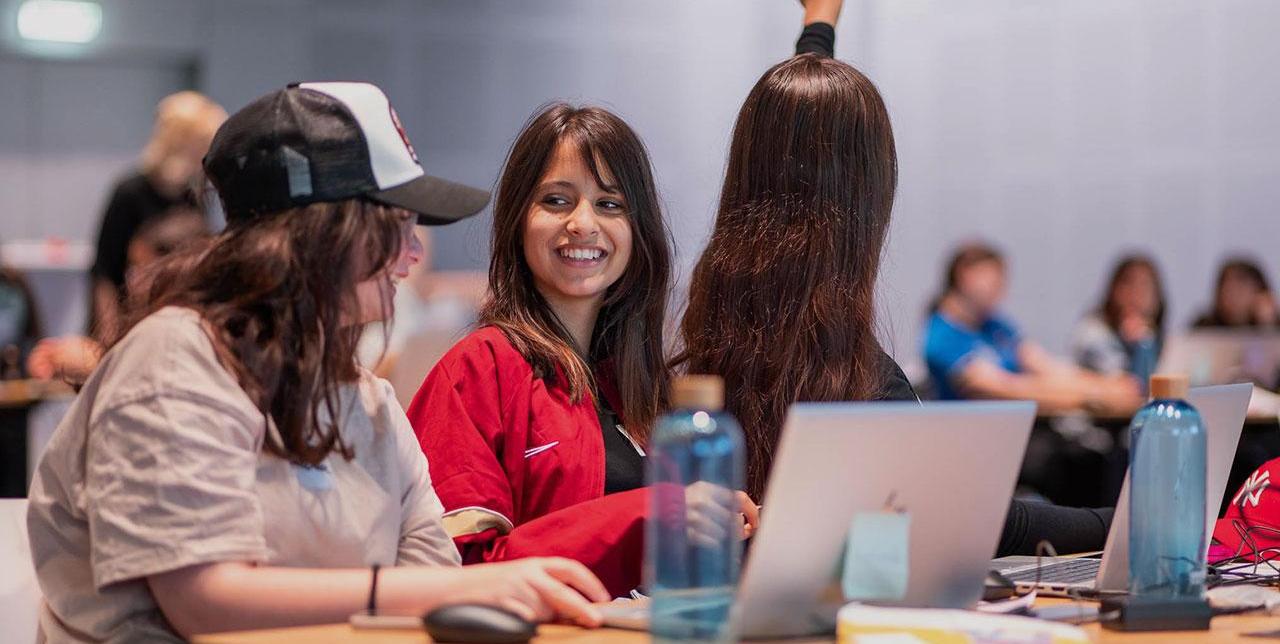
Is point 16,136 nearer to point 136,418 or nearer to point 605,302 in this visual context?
point 605,302

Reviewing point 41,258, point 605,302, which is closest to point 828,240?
point 605,302

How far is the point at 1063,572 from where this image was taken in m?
1.98

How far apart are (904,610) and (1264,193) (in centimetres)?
743

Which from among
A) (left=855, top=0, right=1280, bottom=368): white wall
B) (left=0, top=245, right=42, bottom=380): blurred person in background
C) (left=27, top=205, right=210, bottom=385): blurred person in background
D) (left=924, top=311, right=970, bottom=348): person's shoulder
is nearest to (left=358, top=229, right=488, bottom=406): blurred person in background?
(left=27, top=205, right=210, bottom=385): blurred person in background

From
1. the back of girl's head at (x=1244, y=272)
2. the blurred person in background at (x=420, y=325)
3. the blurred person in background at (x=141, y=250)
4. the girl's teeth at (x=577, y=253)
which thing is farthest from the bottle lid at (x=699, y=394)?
the back of girl's head at (x=1244, y=272)

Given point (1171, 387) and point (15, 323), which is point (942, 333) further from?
point (1171, 387)

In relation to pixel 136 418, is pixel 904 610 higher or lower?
lower

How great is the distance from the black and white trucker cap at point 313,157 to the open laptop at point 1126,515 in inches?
33.3

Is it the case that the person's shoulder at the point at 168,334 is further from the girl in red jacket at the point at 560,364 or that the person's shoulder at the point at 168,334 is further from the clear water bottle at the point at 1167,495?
the clear water bottle at the point at 1167,495

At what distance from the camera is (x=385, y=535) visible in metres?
1.72

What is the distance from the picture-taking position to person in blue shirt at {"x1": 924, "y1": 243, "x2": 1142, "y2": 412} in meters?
6.67

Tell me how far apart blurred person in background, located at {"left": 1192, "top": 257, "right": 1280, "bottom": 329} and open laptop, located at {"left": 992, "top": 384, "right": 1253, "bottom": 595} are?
18.8 ft

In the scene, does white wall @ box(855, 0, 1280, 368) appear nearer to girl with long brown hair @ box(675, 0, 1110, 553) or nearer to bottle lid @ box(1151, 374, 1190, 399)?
girl with long brown hair @ box(675, 0, 1110, 553)

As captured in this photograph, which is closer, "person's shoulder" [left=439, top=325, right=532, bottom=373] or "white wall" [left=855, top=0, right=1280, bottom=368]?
"person's shoulder" [left=439, top=325, right=532, bottom=373]
